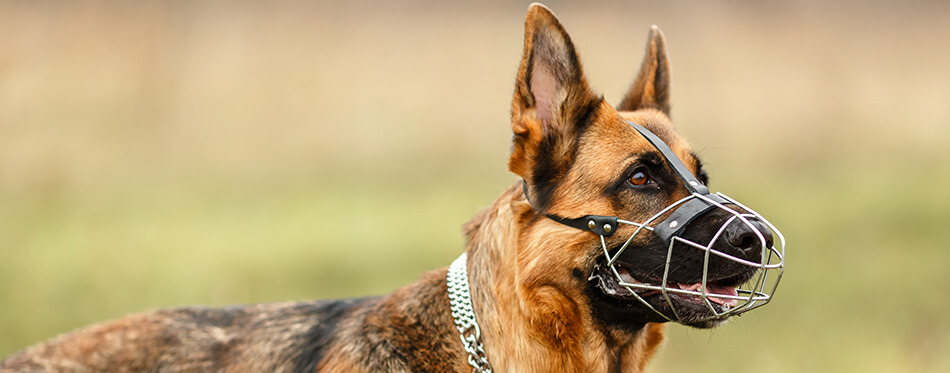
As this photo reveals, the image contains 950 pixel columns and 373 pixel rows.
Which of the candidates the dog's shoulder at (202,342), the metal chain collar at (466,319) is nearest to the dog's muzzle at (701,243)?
the metal chain collar at (466,319)

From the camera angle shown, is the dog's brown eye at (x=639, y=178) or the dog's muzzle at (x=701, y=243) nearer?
the dog's muzzle at (x=701, y=243)

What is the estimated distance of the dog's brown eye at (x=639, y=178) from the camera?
3.10m

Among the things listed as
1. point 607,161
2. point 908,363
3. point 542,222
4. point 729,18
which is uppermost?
point 729,18

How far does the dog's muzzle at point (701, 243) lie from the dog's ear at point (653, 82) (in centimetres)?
85

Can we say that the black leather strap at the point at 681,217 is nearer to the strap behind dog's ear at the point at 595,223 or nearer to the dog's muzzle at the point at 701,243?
the dog's muzzle at the point at 701,243

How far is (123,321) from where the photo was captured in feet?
12.6

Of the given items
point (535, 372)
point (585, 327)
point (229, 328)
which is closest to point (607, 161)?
point (585, 327)

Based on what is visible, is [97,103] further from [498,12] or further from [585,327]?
[585,327]

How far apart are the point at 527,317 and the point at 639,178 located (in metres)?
0.72

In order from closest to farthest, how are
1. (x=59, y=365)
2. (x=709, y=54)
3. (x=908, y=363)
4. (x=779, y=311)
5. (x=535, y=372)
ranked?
(x=535, y=372)
(x=59, y=365)
(x=908, y=363)
(x=779, y=311)
(x=709, y=54)

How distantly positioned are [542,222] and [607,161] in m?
0.36

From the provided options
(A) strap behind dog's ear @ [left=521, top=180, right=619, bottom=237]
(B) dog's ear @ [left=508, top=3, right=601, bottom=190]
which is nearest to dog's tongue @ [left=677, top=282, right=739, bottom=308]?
(A) strap behind dog's ear @ [left=521, top=180, right=619, bottom=237]

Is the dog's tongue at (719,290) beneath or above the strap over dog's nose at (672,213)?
beneath

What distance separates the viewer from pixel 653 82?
3.90m
